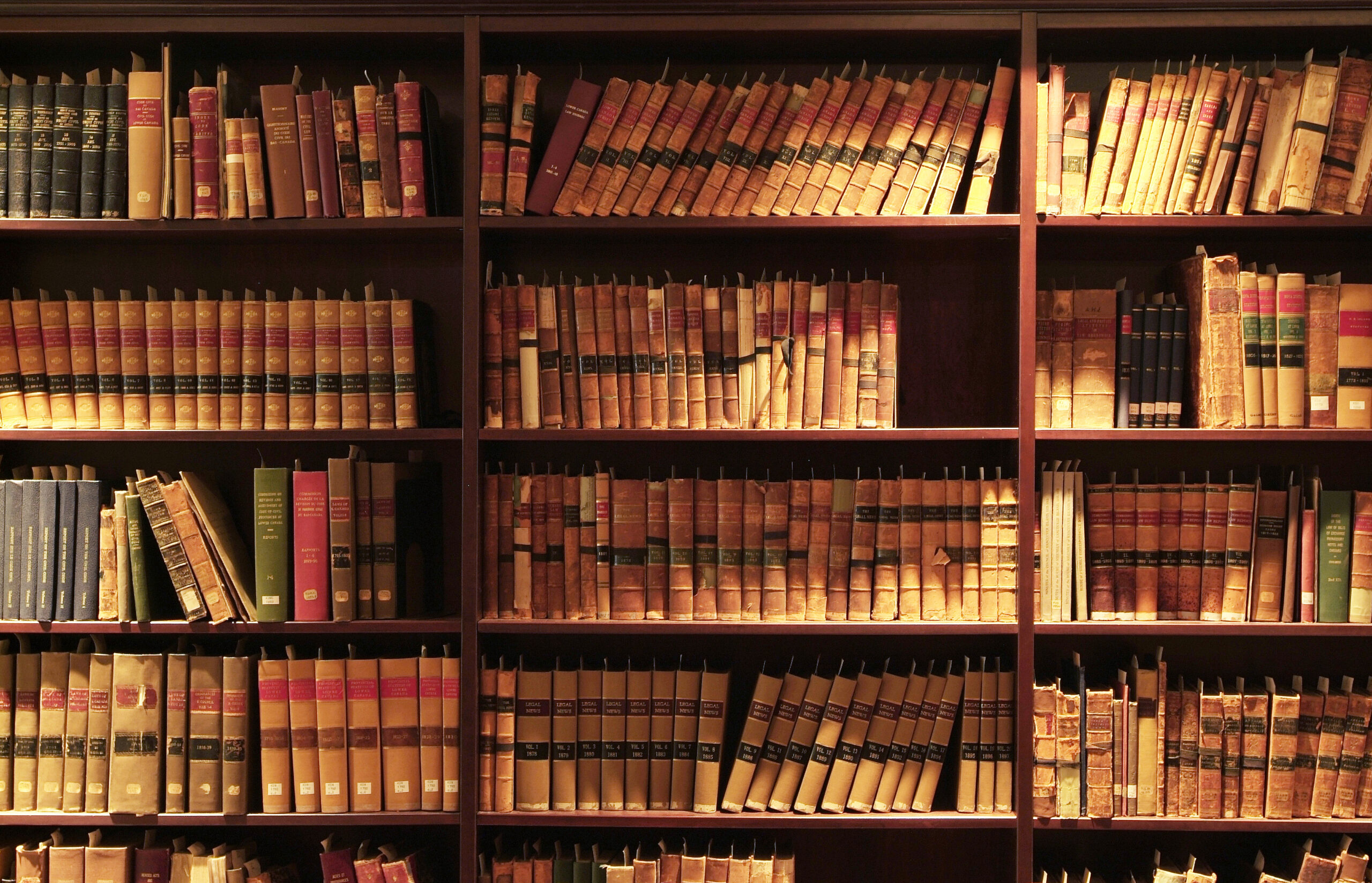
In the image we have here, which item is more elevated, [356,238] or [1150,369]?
[356,238]

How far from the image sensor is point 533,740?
2080 millimetres

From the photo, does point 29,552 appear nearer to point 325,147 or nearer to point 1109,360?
point 325,147

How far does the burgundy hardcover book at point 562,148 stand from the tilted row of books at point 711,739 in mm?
949

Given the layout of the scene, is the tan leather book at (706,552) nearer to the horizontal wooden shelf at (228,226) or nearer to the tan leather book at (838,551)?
the tan leather book at (838,551)

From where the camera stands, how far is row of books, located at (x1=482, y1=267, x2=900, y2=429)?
81.0 inches

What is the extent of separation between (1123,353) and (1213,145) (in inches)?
17.4

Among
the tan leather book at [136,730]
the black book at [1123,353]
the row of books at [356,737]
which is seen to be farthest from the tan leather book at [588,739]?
the black book at [1123,353]

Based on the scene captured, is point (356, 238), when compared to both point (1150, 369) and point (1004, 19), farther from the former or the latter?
point (1150, 369)

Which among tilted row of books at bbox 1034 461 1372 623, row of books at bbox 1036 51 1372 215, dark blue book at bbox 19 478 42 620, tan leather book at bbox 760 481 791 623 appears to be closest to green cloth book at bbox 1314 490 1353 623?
tilted row of books at bbox 1034 461 1372 623

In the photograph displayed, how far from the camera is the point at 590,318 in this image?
207cm

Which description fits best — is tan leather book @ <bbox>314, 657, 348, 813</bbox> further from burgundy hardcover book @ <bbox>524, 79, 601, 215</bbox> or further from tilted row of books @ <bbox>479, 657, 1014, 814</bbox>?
burgundy hardcover book @ <bbox>524, 79, 601, 215</bbox>

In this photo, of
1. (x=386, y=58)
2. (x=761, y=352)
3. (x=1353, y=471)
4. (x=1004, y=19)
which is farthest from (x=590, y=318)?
(x=1353, y=471)

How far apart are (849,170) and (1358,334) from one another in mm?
1048

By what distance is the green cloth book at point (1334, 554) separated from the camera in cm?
202
